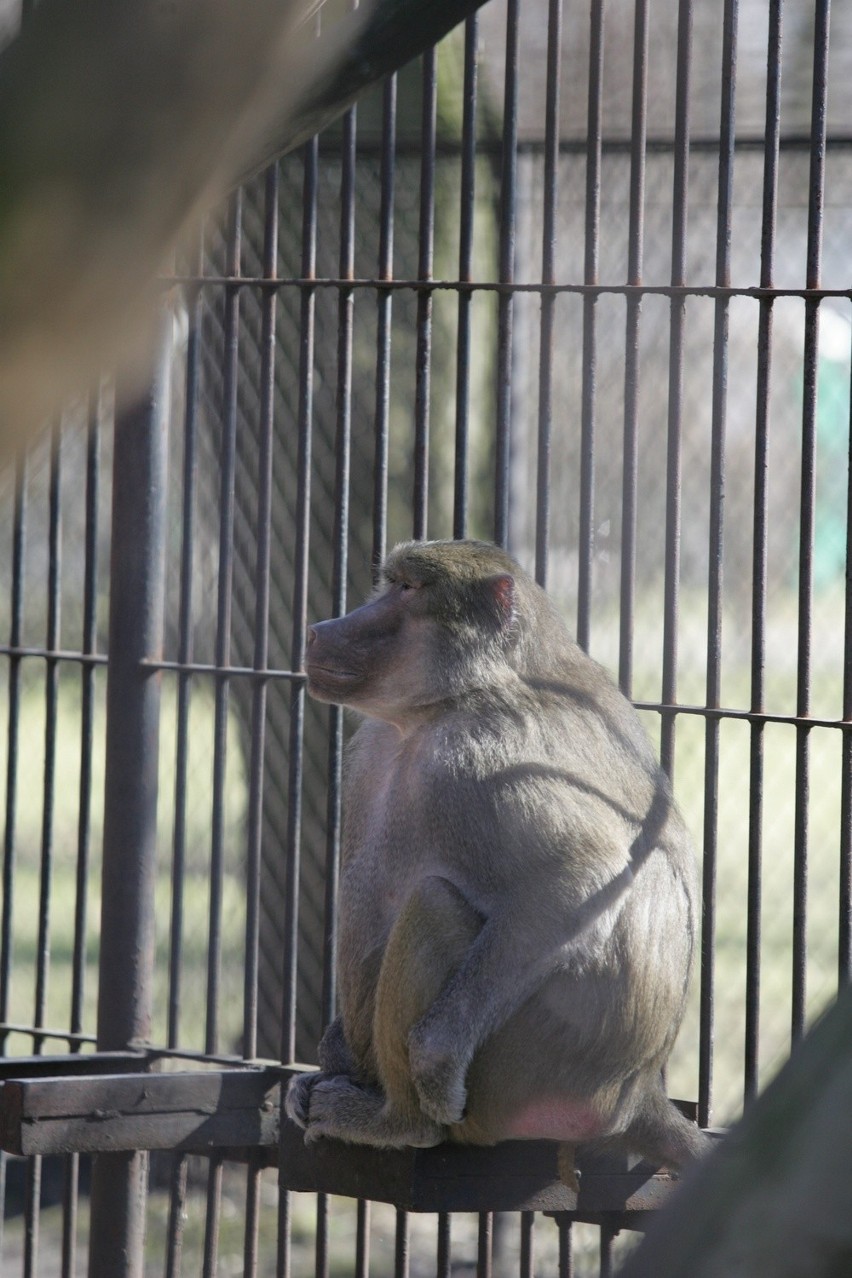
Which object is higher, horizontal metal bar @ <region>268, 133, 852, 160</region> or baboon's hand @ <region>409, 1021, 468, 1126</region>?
horizontal metal bar @ <region>268, 133, 852, 160</region>

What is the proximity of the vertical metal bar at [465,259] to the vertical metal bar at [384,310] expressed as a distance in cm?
15

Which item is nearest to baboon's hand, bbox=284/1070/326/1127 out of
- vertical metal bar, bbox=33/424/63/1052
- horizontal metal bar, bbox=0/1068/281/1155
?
horizontal metal bar, bbox=0/1068/281/1155

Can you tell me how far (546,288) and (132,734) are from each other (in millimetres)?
1270

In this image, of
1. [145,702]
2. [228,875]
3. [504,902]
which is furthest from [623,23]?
[228,875]

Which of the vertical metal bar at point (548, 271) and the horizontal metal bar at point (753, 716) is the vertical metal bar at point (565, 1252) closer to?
the horizontal metal bar at point (753, 716)

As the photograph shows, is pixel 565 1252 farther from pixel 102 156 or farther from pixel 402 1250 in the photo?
pixel 102 156

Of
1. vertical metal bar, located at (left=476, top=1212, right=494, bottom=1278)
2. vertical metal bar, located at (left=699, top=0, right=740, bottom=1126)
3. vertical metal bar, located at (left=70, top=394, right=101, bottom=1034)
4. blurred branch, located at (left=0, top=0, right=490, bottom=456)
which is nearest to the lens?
blurred branch, located at (left=0, top=0, right=490, bottom=456)

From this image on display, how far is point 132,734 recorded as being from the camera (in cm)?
314

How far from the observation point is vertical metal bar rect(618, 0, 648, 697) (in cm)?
277

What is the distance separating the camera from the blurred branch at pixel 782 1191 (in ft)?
1.71

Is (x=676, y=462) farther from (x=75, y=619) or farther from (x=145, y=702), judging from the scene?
(x=75, y=619)

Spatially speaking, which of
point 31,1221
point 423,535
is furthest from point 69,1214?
point 423,535

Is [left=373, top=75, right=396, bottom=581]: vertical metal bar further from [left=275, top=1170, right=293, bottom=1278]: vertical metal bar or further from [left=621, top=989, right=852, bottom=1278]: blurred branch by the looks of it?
[left=621, top=989, right=852, bottom=1278]: blurred branch

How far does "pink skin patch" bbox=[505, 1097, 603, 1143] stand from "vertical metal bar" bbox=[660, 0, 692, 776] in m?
0.80
